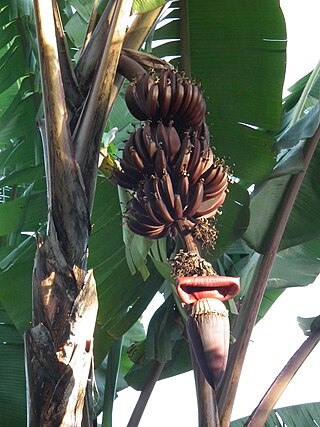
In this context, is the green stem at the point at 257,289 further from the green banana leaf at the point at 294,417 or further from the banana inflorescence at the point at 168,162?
the banana inflorescence at the point at 168,162

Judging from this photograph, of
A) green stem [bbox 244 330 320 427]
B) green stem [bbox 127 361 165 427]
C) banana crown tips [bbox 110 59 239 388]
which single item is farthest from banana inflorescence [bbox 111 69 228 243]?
green stem [bbox 127 361 165 427]

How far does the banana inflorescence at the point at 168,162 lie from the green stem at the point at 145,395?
117 centimetres

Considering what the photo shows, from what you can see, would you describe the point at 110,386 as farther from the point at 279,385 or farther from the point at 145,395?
the point at 279,385

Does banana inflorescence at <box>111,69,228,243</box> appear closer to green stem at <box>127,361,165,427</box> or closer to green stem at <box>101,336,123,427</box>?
green stem at <box>101,336,123,427</box>

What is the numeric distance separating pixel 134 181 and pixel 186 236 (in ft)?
0.68

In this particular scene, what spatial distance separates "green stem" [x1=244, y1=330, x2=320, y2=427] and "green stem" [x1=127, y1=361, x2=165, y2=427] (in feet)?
1.29

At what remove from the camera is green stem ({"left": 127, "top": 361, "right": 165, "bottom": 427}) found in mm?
2053

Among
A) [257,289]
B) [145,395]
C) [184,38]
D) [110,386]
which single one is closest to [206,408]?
[257,289]

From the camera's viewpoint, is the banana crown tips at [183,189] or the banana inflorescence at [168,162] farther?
the banana inflorescence at [168,162]

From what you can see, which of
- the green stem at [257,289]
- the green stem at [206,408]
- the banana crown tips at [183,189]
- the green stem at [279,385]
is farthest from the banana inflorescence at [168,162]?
the green stem at [279,385]

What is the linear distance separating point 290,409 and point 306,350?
0.20 meters

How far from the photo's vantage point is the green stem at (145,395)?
6.73 ft

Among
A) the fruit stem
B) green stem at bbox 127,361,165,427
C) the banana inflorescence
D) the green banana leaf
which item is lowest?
the green banana leaf

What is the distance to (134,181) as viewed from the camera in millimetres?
Result: 1056
